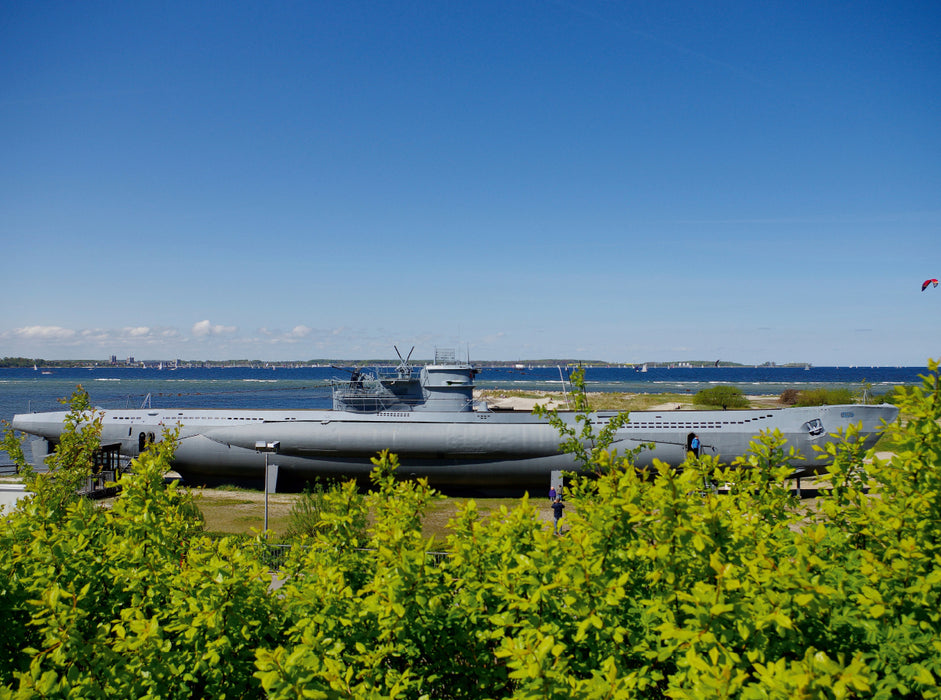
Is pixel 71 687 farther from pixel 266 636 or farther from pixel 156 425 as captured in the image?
pixel 156 425

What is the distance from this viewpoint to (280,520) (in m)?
25.6

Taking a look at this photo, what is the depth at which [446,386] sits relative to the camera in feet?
114

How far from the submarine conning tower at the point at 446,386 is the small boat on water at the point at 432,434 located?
0.06 metres

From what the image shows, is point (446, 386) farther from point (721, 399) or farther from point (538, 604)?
point (721, 399)

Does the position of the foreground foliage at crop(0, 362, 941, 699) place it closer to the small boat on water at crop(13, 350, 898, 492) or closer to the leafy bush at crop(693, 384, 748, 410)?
A: the small boat on water at crop(13, 350, 898, 492)

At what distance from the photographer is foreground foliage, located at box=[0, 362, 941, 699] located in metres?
4.11

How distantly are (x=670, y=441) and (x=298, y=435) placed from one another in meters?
21.2

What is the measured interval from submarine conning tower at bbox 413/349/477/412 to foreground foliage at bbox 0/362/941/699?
2777 cm

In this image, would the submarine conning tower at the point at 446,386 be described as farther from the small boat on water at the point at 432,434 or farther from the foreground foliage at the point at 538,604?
the foreground foliage at the point at 538,604

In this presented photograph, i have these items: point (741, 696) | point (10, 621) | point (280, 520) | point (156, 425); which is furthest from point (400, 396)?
point (741, 696)

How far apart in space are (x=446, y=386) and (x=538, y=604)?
97.9ft

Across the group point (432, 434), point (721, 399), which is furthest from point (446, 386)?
point (721, 399)

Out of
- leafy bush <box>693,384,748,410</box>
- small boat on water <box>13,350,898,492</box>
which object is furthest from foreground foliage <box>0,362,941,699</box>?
leafy bush <box>693,384,748,410</box>

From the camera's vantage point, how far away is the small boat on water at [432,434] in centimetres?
3119
